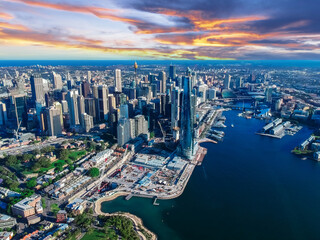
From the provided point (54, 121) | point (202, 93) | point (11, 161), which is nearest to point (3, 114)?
point (54, 121)

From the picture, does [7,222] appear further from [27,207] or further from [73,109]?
[73,109]

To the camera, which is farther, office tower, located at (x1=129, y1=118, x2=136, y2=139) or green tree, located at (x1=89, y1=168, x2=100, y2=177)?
office tower, located at (x1=129, y1=118, x2=136, y2=139)

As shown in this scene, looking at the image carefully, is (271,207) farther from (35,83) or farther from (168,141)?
(35,83)

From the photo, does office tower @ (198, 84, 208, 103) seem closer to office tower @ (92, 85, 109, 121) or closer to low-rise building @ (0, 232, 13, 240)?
office tower @ (92, 85, 109, 121)

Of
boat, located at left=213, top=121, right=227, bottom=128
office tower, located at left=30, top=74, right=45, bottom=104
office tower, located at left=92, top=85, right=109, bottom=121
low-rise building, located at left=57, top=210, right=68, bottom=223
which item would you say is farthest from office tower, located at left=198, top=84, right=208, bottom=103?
low-rise building, located at left=57, top=210, right=68, bottom=223

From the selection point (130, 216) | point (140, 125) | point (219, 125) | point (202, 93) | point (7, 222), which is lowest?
point (130, 216)

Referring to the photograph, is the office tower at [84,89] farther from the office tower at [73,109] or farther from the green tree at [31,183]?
the green tree at [31,183]

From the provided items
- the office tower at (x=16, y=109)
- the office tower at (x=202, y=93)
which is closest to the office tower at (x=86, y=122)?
the office tower at (x=16, y=109)
